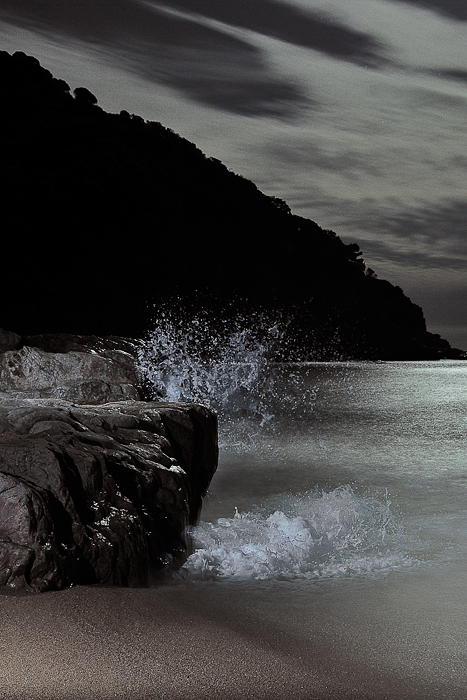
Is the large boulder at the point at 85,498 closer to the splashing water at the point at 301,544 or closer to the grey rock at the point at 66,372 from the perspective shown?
the splashing water at the point at 301,544

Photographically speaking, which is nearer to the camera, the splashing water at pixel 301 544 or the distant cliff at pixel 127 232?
the splashing water at pixel 301 544

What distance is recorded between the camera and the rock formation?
3.28 meters

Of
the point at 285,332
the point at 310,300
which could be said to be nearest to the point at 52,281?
the point at 310,300

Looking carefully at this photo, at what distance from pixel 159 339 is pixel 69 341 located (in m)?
3.13

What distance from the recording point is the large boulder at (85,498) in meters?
3.28

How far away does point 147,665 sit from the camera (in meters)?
2.78

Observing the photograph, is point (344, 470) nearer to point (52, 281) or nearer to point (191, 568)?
point (191, 568)

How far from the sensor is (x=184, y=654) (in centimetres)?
290

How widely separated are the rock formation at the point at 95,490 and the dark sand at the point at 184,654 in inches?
6.6

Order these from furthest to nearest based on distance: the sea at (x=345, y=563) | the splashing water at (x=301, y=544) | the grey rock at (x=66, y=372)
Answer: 1. the grey rock at (x=66, y=372)
2. the splashing water at (x=301, y=544)
3. the sea at (x=345, y=563)

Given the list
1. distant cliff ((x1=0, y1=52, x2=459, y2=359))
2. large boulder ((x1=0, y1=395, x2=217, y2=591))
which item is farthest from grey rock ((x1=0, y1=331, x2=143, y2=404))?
distant cliff ((x1=0, y1=52, x2=459, y2=359))

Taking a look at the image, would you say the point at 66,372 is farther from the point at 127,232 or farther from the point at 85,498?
the point at 127,232

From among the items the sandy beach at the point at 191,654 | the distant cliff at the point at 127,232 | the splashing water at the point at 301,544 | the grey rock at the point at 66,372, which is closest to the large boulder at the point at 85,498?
the sandy beach at the point at 191,654

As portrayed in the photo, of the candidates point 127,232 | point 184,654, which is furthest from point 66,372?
point 127,232
